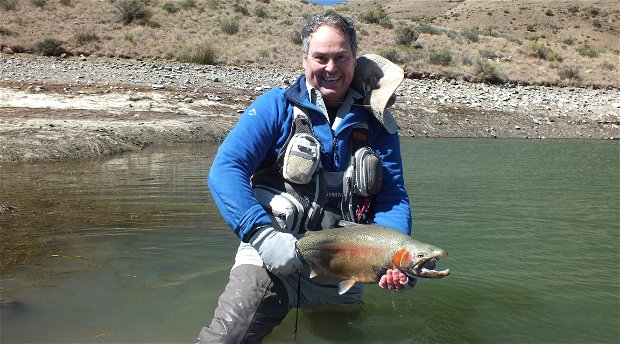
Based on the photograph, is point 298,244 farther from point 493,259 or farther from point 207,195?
point 207,195

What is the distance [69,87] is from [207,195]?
32.3 feet

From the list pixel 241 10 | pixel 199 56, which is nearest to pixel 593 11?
pixel 241 10

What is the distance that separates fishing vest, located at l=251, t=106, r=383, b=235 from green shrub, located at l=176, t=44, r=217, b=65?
2166cm

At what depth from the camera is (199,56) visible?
24.6 meters

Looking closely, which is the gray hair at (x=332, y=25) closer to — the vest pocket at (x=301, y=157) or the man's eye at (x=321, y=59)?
the man's eye at (x=321, y=59)

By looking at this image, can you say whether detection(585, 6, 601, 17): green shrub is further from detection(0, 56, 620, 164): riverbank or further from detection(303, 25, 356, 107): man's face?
detection(303, 25, 356, 107): man's face

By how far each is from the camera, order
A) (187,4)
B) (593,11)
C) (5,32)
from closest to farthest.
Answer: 1. (5,32)
2. (187,4)
3. (593,11)

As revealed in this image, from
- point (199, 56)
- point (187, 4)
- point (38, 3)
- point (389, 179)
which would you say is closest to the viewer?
point (389, 179)

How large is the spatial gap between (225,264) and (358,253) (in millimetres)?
2626

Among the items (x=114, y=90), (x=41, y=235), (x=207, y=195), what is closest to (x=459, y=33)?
(x=114, y=90)

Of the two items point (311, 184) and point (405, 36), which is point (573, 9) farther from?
point (311, 184)

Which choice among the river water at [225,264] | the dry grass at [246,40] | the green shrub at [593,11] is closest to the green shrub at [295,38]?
the dry grass at [246,40]

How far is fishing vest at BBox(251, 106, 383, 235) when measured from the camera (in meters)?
3.45

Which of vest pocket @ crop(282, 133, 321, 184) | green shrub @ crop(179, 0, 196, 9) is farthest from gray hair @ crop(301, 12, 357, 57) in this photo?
green shrub @ crop(179, 0, 196, 9)
